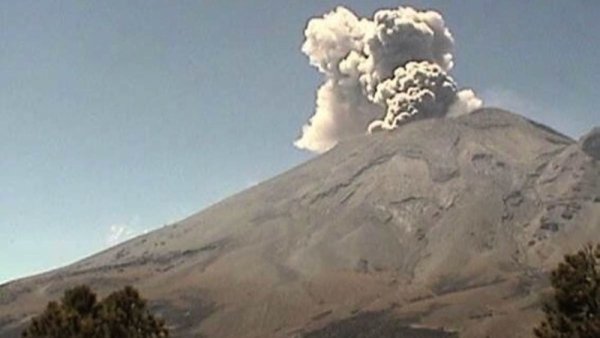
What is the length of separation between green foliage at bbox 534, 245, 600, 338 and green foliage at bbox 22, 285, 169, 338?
16497 millimetres

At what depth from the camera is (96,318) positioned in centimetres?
3416

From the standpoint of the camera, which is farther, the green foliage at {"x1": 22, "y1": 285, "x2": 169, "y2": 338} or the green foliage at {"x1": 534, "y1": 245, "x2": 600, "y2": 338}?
the green foliage at {"x1": 534, "y1": 245, "x2": 600, "y2": 338}

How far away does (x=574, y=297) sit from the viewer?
35.2 meters

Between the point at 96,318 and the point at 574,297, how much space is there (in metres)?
19.7

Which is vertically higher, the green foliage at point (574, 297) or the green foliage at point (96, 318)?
the green foliage at point (96, 318)

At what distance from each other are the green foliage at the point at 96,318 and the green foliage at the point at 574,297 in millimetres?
16497

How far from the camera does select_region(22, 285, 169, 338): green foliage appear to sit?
3359cm

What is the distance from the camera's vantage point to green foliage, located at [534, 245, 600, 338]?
3481cm

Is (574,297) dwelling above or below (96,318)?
below

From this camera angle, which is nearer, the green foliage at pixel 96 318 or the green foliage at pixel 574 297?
the green foliage at pixel 96 318

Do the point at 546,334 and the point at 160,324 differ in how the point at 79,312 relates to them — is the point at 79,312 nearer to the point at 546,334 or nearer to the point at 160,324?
the point at 160,324

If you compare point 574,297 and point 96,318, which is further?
point 574,297

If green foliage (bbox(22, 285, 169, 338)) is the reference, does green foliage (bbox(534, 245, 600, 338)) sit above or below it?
below

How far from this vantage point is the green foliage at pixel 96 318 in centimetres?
3359
